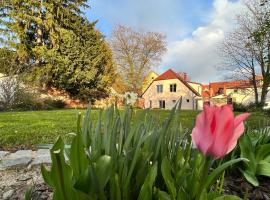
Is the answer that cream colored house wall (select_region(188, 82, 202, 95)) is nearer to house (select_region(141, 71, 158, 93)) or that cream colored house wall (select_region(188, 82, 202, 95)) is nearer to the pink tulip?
→ house (select_region(141, 71, 158, 93))

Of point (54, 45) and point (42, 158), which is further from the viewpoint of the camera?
point (54, 45)

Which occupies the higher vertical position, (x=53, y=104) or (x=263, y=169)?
(x=53, y=104)

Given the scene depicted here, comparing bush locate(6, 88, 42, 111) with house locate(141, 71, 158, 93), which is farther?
house locate(141, 71, 158, 93)

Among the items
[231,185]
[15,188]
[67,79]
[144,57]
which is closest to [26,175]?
[15,188]

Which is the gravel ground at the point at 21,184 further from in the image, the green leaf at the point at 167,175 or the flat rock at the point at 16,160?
the green leaf at the point at 167,175

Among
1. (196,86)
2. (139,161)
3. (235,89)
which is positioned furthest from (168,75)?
(139,161)

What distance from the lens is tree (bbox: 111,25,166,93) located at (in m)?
28.5

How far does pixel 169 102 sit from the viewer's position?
33062 mm

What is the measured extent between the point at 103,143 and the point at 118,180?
0.54 ft

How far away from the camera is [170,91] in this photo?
A: 3244 centimetres

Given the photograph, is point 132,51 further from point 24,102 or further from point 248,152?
point 248,152

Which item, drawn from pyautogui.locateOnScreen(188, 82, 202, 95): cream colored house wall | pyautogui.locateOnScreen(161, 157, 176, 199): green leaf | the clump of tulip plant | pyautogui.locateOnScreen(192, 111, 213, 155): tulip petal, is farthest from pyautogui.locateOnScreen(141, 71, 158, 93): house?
pyautogui.locateOnScreen(192, 111, 213, 155): tulip petal

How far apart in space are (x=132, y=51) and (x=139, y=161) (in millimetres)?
28146

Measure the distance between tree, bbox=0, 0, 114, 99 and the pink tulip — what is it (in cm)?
1883
